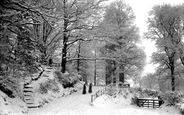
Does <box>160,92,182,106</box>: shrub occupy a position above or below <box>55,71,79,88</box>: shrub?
below

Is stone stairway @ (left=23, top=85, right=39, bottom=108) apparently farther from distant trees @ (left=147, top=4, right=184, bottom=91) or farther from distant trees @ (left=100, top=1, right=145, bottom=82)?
distant trees @ (left=147, top=4, right=184, bottom=91)

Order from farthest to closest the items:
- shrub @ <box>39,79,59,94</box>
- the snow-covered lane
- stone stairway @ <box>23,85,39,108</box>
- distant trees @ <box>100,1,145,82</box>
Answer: distant trees @ <box>100,1,145,82</box>, shrub @ <box>39,79,59,94</box>, stone stairway @ <box>23,85,39,108</box>, the snow-covered lane

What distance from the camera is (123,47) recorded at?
22.5 m

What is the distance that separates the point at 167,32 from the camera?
66.1 ft

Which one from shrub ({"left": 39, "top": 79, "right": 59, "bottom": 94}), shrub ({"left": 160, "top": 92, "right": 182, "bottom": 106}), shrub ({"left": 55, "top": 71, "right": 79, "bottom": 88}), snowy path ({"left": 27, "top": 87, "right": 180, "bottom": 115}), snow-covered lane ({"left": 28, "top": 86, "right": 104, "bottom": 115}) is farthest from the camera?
shrub ({"left": 55, "top": 71, "right": 79, "bottom": 88})

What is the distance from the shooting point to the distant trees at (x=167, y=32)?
1839 centimetres

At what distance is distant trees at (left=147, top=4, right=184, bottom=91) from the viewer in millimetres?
18391

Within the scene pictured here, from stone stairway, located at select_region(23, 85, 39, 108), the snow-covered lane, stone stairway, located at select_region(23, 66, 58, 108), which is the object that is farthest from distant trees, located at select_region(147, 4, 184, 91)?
stone stairway, located at select_region(23, 85, 39, 108)

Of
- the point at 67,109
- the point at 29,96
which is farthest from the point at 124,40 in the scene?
the point at 29,96

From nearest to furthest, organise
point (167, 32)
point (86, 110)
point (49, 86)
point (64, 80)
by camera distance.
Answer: point (86, 110), point (49, 86), point (64, 80), point (167, 32)

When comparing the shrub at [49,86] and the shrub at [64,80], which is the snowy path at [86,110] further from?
the shrub at [64,80]

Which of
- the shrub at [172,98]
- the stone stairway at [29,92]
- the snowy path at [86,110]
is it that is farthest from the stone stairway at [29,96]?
the shrub at [172,98]

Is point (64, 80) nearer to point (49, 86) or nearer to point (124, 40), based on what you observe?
point (49, 86)

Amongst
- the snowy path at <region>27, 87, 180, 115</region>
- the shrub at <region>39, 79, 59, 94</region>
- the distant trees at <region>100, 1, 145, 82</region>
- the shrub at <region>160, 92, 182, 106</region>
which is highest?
the distant trees at <region>100, 1, 145, 82</region>
